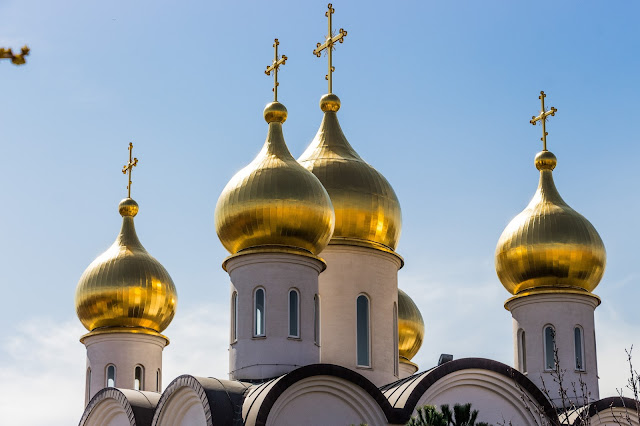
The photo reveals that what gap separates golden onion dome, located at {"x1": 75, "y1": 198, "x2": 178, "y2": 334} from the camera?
22516 millimetres

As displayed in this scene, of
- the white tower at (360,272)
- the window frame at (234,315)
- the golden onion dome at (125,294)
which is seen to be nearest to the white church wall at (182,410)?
the window frame at (234,315)

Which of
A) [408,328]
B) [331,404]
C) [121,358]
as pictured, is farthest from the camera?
[408,328]

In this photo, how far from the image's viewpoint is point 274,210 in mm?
18828

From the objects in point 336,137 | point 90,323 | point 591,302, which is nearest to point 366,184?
point 336,137

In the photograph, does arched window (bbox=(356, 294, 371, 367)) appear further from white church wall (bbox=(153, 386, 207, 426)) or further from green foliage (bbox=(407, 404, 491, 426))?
green foliage (bbox=(407, 404, 491, 426))

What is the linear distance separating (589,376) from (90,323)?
982 centimetres

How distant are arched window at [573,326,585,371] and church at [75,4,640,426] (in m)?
0.02

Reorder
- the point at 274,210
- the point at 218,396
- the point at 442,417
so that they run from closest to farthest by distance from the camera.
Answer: the point at 442,417 → the point at 218,396 → the point at 274,210

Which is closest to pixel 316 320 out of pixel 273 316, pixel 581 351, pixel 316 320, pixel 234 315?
pixel 316 320

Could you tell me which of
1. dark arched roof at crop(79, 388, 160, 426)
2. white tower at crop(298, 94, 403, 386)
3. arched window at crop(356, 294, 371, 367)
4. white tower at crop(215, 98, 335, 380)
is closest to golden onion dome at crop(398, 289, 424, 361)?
white tower at crop(298, 94, 403, 386)

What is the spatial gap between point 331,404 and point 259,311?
2104 mm

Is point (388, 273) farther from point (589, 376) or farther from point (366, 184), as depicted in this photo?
point (589, 376)

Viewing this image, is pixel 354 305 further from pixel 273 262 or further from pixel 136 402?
pixel 136 402

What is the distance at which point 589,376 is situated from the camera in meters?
21.0
